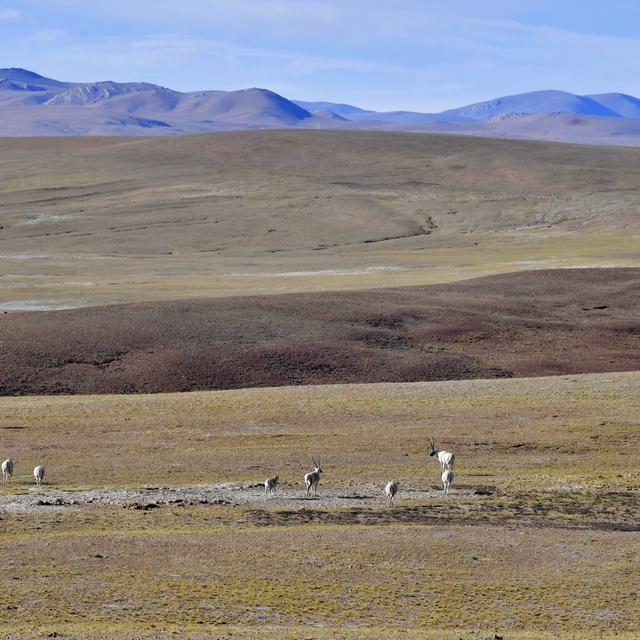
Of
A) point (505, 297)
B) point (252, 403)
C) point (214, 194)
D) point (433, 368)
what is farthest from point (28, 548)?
point (214, 194)

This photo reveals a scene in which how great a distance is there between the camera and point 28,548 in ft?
67.1

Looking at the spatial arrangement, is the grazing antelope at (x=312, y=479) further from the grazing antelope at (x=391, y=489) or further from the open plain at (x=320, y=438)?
the grazing antelope at (x=391, y=489)

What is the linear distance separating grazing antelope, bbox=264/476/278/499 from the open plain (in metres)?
0.21

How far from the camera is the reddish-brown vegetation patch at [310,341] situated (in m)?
45.4

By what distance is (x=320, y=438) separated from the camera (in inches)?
1273

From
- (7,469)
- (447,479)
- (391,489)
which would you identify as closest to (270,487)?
(391,489)

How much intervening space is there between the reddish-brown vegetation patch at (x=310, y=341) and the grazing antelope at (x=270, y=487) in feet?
64.6

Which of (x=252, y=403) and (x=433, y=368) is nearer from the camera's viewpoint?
(x=252, y=403)

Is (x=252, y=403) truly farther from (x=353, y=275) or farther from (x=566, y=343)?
(x=353, y=275)

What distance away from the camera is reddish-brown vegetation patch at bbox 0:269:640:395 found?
1788 inches

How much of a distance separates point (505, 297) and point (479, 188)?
246 feet

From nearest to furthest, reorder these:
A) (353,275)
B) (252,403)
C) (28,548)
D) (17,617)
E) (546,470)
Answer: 1. (17,617)
2. (28,548)
3. (546,470)
4. (252,403)
5. (353,275)

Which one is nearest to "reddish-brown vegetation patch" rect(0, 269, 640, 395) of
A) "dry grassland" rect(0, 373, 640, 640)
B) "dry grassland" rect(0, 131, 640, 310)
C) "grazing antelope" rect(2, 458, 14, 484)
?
"dry grassland" rect(0, 373, 640, 640)

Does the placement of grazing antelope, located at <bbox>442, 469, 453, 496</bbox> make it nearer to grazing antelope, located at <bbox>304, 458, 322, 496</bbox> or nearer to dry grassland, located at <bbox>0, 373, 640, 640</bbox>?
dry grassland, located at <bbox>0, 373, 640, 640</bbox>
